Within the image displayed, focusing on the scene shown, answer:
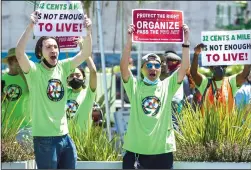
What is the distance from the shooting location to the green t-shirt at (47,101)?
23.7 ft

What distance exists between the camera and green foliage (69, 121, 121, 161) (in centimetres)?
852

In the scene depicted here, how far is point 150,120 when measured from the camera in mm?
7406

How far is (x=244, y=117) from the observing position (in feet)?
27.5

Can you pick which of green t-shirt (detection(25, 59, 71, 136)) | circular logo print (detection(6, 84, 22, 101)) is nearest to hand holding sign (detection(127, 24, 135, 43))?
green t-shirt (detection(25, 59, 71, 136))

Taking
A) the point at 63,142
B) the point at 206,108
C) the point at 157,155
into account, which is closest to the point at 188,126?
the point at 206,108

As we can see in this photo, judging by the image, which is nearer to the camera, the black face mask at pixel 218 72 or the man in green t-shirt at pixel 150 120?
the man in green t-shirt at pixel 150 120

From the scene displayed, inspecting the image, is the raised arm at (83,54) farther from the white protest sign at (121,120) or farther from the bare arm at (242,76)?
the white protest sign at (121,120)

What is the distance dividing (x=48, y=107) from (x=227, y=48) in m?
2.93

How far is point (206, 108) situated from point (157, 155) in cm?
118

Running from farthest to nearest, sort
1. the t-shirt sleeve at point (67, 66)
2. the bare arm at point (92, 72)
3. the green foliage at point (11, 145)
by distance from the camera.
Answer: the bare arm at point (92, 72), the green foliage at point (11, 145), the t-shirt sleeve at point (67, 66)

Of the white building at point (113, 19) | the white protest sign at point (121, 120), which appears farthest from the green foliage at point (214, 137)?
the white building at point (113, 19)

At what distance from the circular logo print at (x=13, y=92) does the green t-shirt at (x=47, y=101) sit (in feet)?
→ 6.91

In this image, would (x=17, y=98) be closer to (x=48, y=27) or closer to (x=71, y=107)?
(x=71, y=107)

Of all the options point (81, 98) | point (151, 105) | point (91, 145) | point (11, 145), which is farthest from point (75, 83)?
point (151, 105)
